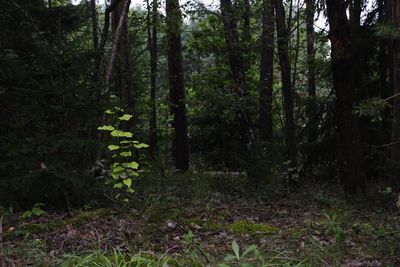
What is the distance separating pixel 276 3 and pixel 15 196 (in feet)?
25.0

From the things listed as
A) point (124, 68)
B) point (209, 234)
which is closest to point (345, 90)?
point (209, 234)

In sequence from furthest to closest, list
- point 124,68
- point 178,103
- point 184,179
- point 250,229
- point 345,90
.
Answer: point 178,103 → point 124,68 → point 184,179 → point 345,90 → point 250,229

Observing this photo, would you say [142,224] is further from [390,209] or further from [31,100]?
[390,209]

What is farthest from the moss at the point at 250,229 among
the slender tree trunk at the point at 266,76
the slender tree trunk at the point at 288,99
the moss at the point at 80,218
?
the slender tree trunk at the point at 266,76

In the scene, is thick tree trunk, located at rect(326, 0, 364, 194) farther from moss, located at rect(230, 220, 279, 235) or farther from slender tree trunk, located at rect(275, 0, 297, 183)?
moss, located at rect(230, 220, 279, 235)

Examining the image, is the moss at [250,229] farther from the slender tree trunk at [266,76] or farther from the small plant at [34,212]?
the slender tree trunk at [266,76]

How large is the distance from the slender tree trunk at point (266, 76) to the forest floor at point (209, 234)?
606cm

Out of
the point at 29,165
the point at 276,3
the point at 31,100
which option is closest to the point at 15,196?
the point at 29,165

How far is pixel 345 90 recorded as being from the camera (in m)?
7.88

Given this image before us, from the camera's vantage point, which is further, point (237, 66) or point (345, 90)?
point (237, 66)

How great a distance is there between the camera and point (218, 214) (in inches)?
267

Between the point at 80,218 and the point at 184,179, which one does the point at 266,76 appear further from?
the point at 80,218

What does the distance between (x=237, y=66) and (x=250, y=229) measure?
698 cm

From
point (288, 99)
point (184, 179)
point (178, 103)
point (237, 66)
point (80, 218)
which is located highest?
point (237, 66)
